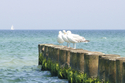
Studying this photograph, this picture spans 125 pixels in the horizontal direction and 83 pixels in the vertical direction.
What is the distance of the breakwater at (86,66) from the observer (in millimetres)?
6761

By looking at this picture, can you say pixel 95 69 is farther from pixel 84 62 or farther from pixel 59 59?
pixel 59 59

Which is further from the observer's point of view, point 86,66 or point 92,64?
point 86,66

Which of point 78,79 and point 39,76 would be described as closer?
point 78,79

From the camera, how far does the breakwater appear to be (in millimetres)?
6761

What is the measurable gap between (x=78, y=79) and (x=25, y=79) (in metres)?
3.74

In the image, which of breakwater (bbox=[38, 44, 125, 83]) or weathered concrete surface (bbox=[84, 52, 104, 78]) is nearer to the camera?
breakwater (bbox=[38, 44, 125, 83])

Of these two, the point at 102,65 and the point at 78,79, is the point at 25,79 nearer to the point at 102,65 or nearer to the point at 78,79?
the point at 78,79

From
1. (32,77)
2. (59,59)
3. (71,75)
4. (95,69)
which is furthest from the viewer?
(32,77)

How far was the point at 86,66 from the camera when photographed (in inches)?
311

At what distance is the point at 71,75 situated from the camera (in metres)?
9.09

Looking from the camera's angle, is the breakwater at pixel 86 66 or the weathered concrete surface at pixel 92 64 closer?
the breakwater at pixel 86 66

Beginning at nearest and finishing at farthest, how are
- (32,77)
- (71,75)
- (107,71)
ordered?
(107,71), (71,75), (32,77)

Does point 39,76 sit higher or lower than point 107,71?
lower

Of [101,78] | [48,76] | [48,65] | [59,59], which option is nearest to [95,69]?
[101,78]
